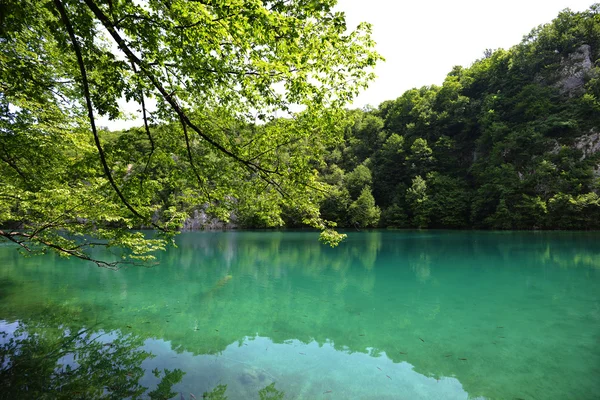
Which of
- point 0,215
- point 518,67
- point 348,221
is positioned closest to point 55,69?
point 0,215

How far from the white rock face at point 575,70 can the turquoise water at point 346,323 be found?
135 ft

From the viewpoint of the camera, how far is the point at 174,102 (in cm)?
419

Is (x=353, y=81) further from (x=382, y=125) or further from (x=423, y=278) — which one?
(x=382, y=125)

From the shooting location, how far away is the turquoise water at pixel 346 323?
565 cm

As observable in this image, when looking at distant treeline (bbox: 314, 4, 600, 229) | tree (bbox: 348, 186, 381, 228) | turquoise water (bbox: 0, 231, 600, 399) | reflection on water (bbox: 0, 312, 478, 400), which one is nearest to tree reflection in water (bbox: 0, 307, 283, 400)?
reflection on water (bbox: 0, 312, 478, 400)

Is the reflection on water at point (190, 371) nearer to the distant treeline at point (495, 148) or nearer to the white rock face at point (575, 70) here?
the distant treeline at point (495, 148)

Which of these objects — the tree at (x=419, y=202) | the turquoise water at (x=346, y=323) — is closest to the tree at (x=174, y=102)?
the turquoise water at (x=346, y=323)

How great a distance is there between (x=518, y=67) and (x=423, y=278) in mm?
54771

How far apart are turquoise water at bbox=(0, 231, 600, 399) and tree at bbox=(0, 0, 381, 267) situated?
2.94 metres

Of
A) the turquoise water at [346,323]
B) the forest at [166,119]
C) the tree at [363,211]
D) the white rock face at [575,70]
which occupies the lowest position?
the turquoise water at [346,323]

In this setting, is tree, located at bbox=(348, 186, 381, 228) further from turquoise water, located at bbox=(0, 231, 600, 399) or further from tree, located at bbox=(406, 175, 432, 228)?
turquoise water, located at bbox=(0, 231, 600, 399)

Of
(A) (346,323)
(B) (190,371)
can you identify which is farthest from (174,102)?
(A) (346,323)

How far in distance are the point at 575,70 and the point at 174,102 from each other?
6123cm

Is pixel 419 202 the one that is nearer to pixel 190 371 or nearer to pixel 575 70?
pixel 575 70
